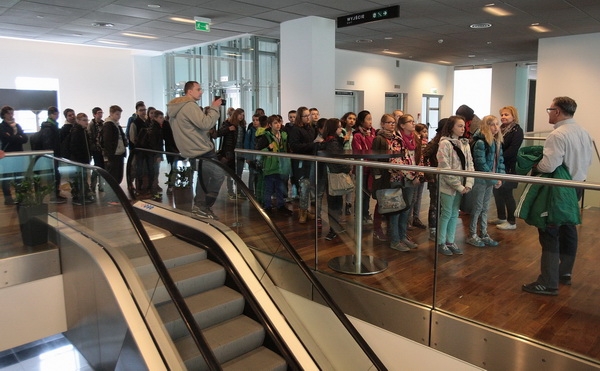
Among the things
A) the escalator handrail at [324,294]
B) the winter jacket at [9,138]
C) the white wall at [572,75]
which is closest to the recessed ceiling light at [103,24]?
the winter jacket at [9,138]

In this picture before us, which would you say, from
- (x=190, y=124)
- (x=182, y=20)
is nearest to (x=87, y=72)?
(x=182, y=20)

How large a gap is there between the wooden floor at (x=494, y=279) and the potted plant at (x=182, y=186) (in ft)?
4.37

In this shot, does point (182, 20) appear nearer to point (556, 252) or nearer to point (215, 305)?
point (215, 305)

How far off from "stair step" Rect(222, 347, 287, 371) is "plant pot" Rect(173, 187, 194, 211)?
2.23m

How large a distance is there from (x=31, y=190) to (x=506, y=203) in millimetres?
5359

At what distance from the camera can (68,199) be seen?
573cm

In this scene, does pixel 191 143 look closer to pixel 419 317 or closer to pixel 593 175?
pixel 419 317

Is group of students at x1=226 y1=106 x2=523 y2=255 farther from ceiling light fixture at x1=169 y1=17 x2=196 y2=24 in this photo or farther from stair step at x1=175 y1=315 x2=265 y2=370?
ceiling light fixture at x1=169 y1=17 x2=196 y2=24

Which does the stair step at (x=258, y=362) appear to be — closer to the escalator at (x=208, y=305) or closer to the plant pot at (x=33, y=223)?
the escalator at (x=208, y=305)

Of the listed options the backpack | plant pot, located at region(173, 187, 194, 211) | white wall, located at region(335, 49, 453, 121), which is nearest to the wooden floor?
plant pot, located at region(173, 187, 194, 211)

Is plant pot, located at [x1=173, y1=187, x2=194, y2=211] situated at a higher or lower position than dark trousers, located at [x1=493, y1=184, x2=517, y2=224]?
lower

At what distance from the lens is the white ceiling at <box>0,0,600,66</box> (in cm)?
812

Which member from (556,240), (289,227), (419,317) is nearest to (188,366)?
(289,227)

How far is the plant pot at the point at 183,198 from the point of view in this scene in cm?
618
